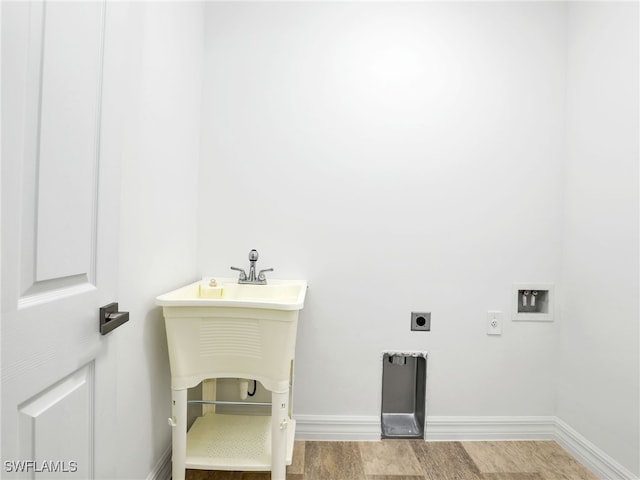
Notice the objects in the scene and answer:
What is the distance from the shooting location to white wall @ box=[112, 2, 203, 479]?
1236 millimetres

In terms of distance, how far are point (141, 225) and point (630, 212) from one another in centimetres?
190

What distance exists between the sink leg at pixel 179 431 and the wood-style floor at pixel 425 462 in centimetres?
22

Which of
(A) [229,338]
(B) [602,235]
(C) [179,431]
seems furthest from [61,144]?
(B) [602,235]

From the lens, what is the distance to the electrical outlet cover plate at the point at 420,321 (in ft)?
6.49

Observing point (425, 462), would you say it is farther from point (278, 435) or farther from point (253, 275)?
point (253, 275)

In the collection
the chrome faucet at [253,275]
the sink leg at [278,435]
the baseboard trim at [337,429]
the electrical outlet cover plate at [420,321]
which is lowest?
the baseboard trim at [337,429]

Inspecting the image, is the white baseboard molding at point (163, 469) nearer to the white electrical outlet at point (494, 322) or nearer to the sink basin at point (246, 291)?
the sink basin at point (246, 291)

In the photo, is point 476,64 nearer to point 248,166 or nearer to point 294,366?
point 248,166

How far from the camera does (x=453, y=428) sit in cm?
198

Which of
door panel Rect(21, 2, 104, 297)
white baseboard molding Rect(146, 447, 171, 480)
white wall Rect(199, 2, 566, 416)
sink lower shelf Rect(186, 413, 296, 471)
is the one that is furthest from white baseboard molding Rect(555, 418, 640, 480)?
door panel Rect(21, 2, 104, 297)

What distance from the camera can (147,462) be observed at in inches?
56.8

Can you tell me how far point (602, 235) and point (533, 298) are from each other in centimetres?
47

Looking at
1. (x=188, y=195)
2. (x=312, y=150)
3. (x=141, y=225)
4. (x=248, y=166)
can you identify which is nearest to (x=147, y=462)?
(x=141, y=225)

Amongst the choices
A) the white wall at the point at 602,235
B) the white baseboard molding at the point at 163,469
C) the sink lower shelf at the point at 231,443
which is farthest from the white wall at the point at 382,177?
the white baseboard molding at the point at 163,469
